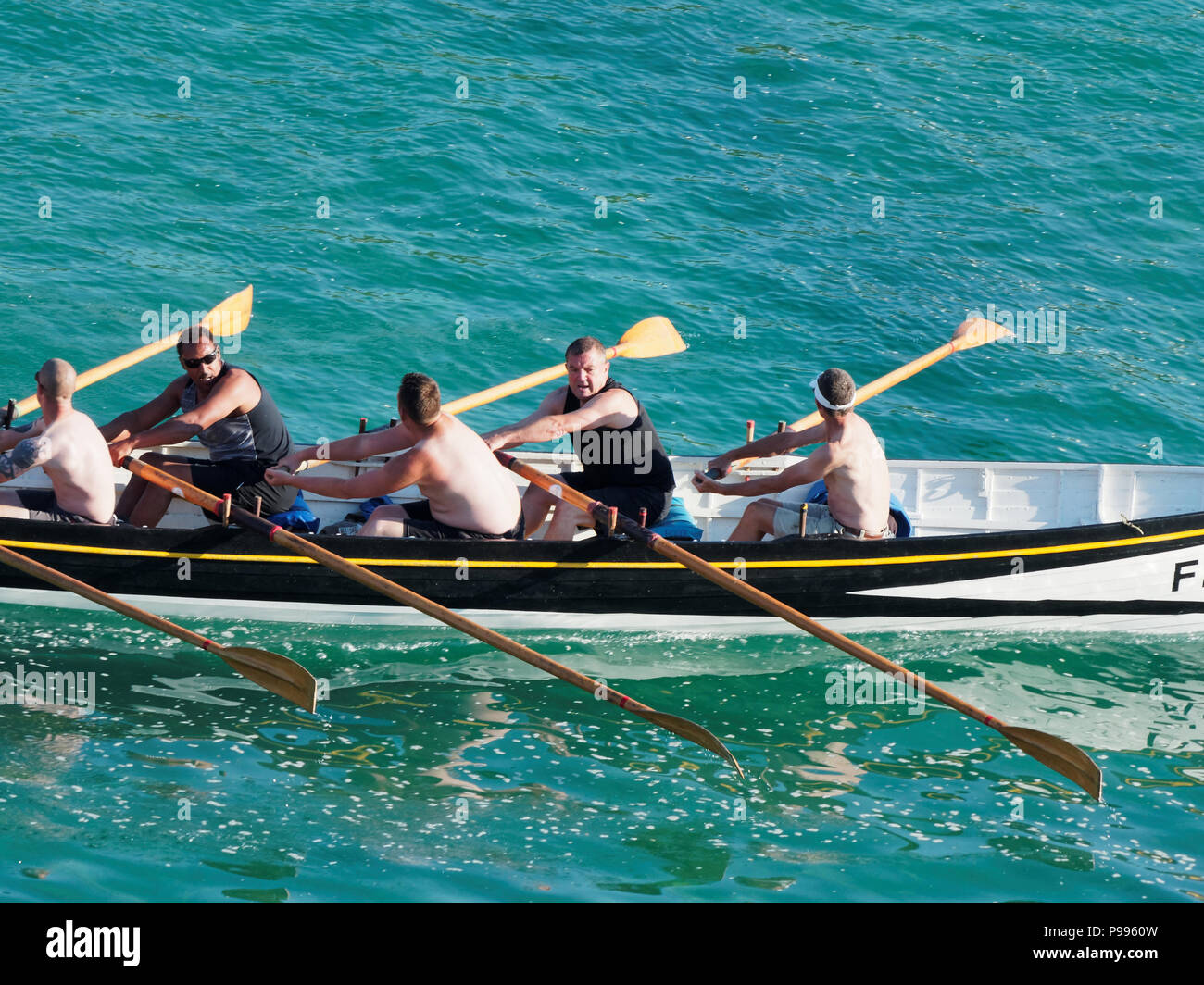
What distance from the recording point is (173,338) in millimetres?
9727

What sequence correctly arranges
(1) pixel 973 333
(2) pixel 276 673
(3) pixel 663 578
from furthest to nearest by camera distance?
(1) pixel 973 333 → (3) pixel 663 578 → (2) pixel 276 673

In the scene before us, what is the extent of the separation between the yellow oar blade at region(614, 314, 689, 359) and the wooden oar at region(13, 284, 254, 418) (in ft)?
10.1

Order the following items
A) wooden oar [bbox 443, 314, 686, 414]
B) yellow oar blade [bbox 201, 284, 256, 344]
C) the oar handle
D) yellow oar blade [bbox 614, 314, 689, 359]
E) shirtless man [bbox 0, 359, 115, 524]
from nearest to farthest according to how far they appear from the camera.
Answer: shirtless man [bbox 0, 359, 115, 524] < the oar handle < yellow oar blade [bbox 201, 284, 256, 344] < wooden oar [bbox 443, 314, 686, 414] < yellow oar blade [bbox 614, 314, 689, 359]

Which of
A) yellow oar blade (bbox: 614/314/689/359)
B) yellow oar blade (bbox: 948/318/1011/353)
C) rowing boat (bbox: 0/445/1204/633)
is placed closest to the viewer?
rowing boat (bbox: 0/445/1204/633)

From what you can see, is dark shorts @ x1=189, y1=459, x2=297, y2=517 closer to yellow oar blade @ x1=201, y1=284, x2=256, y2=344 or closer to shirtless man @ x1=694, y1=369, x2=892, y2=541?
yellow oar blade @ x1=201, y1=284, x2=256, y2=344

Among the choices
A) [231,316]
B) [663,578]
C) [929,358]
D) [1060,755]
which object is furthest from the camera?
[929,358]

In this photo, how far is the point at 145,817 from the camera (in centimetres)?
706

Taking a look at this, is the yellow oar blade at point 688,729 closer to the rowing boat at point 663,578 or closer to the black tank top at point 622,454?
the rowing boat at point 663,578

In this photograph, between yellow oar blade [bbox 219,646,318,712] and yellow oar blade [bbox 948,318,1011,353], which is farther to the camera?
yellow oar blade [bbox 948,318,1011,353]

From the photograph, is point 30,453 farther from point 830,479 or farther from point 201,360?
point 830,479

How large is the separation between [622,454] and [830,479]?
143 cm

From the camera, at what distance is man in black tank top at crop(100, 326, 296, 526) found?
352 inches

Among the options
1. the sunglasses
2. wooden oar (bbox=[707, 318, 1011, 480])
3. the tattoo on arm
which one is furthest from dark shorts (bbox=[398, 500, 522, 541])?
the tattoo on arm

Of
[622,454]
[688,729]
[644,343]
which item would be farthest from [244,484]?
[688,729]
